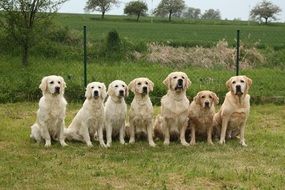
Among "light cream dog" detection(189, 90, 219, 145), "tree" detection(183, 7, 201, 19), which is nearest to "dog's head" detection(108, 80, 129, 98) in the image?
"light cream dog" detection(189, 90, 219, 145)

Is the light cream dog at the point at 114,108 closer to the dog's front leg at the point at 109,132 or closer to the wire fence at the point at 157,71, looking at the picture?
the dog's front leg at the point at 109,132

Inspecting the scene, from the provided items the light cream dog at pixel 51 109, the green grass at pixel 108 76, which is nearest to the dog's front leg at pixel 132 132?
the light cream dog at pixel 51 109

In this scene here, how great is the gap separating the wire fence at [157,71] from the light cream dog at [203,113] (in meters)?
4.33

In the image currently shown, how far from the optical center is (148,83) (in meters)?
9.20

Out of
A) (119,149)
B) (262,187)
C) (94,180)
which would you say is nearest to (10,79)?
(119,149)

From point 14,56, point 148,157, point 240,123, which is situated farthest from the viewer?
point 14,56

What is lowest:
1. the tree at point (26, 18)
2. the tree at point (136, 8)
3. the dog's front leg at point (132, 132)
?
the dog's front leg at point (132, 132)

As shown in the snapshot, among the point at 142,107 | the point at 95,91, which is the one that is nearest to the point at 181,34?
the point at 142,107

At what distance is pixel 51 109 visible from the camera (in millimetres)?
9023

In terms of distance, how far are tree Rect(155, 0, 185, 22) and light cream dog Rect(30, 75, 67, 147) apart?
79168 mm

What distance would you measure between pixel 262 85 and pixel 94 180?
9.61m

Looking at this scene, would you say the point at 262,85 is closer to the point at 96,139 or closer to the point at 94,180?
the point at 96,139

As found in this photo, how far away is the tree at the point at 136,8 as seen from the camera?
75.9 metres

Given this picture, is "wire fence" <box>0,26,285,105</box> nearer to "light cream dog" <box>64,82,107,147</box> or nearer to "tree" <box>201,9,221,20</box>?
"light cream dog" <box>64,82,107,147</box>
